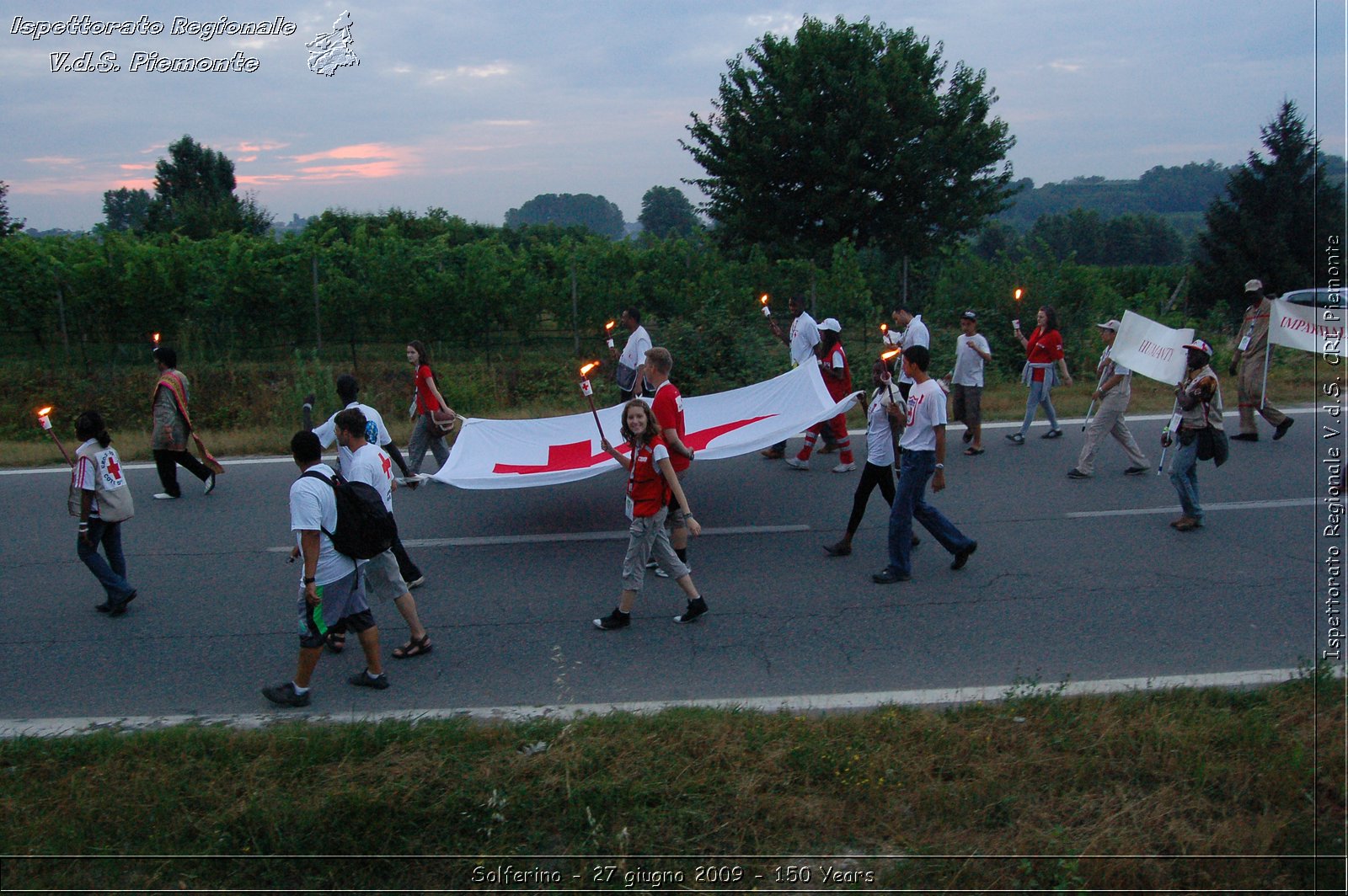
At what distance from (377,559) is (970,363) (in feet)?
25.6

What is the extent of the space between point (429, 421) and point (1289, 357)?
16.2 metres

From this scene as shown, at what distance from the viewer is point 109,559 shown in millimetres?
6969

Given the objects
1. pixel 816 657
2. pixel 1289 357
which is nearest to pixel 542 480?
pixel 816 657

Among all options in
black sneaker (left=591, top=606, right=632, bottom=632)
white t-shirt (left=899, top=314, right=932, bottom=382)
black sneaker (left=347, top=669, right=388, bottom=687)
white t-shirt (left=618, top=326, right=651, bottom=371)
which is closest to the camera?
black sneaker (left=347, top=669, right=388, bottom=687)

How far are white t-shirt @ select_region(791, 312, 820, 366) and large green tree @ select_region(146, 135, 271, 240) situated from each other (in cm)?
2364

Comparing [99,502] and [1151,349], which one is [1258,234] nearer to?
[1151,349]

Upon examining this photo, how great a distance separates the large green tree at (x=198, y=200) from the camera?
104ft

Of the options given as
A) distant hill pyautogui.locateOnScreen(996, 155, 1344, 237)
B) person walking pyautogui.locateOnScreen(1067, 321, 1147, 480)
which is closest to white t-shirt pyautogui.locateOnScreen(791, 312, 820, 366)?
person walking pyautogui.locateOnScreen(1067, 321, 1147, 480)

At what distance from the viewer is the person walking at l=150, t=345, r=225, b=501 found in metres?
9.62

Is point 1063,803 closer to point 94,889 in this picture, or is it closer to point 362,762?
point 362,762

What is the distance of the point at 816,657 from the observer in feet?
19.5

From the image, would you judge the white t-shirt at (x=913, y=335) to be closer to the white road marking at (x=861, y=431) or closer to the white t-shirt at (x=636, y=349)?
the white road marking at (x=861, y=431)

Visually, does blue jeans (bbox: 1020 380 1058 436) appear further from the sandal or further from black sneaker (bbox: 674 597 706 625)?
the sandal

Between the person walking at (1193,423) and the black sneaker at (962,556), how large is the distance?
7.38ft
